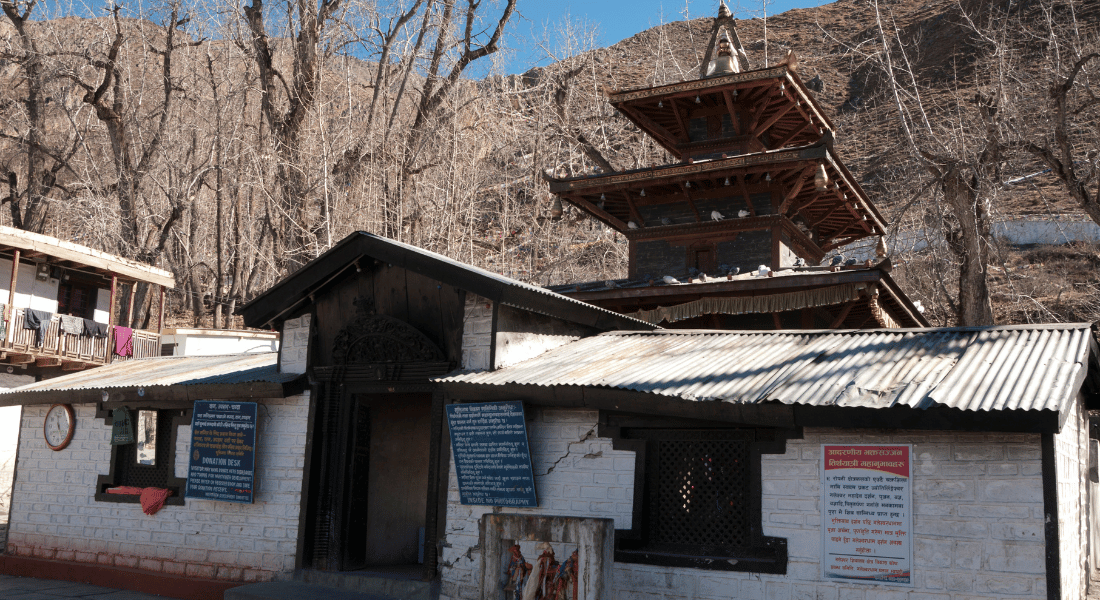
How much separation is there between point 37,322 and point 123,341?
3.14 metres

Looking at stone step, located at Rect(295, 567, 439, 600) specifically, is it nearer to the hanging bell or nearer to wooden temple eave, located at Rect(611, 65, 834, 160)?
the hanging bell

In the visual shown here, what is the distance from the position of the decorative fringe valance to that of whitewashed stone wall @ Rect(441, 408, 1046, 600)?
7115 millimetres

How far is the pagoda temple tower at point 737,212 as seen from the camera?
1513 cm

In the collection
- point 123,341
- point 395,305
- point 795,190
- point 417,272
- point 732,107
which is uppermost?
point 732,107

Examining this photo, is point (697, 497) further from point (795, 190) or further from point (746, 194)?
point (795, 190)

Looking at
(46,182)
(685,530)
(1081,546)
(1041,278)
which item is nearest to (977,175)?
(1081,546)

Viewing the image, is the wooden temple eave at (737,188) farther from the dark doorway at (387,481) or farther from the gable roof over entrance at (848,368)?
the dark doorway at (387,481)

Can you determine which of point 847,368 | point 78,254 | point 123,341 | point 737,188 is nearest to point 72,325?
point 123,341

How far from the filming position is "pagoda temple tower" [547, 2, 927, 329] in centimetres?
1513

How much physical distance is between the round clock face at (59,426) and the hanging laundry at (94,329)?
53.3ft

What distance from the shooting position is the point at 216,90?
33688mm

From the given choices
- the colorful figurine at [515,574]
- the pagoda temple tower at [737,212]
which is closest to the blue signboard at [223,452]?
the colorful figurine at [515,574]

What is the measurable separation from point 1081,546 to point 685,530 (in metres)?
4.28

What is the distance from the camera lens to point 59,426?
485 inches
